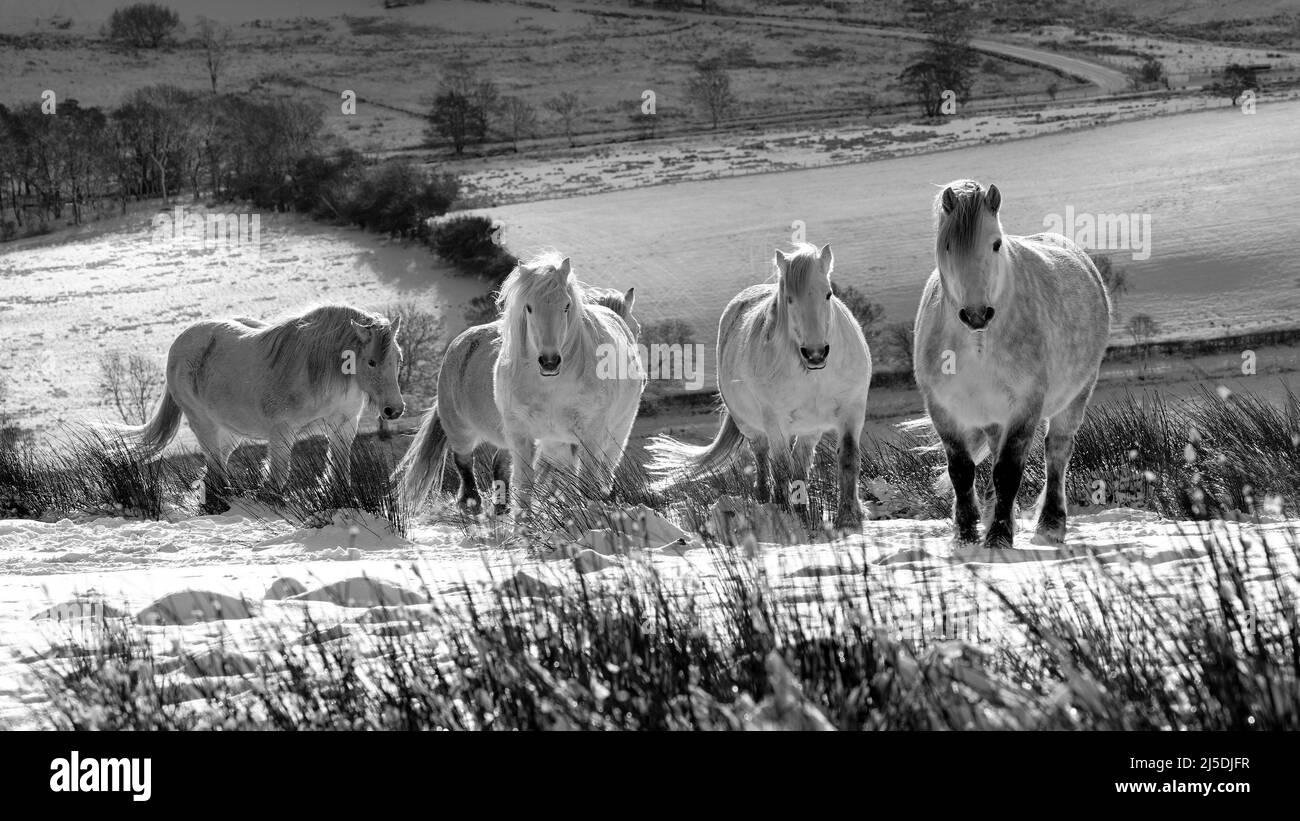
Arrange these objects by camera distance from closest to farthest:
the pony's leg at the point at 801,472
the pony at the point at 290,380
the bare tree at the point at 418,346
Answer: the pony's leg at the point at 801,472 → the pony at the point at 290,380 → the bare tree at the point at 418,346

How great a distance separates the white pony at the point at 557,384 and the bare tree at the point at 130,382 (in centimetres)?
3415

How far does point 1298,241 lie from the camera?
1940 inches

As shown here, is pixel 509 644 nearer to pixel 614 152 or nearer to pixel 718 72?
pixel 614 152

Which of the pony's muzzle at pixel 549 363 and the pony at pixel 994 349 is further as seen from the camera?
the pony's muzzle at pixel 549 363

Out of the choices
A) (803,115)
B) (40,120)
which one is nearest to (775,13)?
(803,115)

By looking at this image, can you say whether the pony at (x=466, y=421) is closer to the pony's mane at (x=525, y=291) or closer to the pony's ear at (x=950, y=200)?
the pony's mane at (x=525, y=291)

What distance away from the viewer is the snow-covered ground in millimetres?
5062

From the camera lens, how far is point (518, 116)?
328 ft

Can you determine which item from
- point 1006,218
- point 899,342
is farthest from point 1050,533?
point 1006,218

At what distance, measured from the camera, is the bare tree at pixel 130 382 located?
4362 cm

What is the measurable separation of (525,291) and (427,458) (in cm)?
377

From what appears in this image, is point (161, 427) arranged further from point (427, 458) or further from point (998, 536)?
point (998, 536)

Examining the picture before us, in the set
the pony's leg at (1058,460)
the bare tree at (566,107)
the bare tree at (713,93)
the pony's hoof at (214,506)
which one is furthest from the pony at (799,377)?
the bare tree at (566,107)
